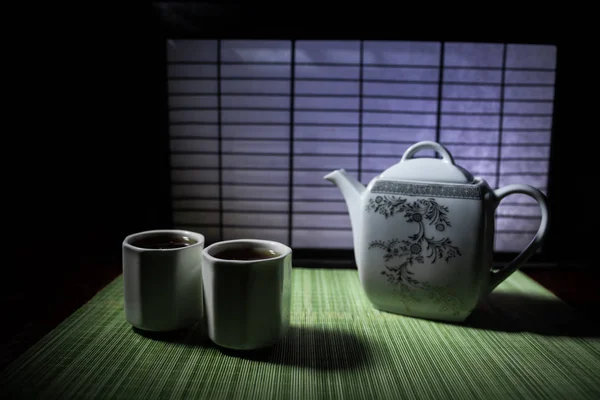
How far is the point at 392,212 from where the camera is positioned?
3.46 feet

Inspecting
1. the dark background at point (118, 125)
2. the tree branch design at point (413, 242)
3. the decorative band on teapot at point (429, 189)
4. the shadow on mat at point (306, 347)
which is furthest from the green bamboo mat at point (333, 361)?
the dark background at point (118, 125)

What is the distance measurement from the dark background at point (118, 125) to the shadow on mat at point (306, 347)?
0.54 metres

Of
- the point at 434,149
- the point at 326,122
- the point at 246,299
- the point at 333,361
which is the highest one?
the point at 326,122

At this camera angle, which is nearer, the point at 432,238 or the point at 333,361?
the point at 333,361

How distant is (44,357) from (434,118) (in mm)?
1731

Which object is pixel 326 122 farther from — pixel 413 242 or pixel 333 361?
pixel 333 361

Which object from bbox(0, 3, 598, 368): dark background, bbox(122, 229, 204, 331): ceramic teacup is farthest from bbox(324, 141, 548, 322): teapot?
bbox(0, 3, 598, 368): dark background

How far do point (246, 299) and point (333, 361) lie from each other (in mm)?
220

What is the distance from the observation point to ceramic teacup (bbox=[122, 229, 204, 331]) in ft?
3.08

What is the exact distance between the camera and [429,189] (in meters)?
1.04

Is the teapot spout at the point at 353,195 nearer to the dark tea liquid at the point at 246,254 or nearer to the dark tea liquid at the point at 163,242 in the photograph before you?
the dark tea liquid at the point at 246,254

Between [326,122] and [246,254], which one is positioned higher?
[326,122]

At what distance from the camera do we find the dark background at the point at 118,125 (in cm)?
167

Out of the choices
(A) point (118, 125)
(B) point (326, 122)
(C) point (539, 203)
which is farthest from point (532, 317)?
(A) point (118, 125)
